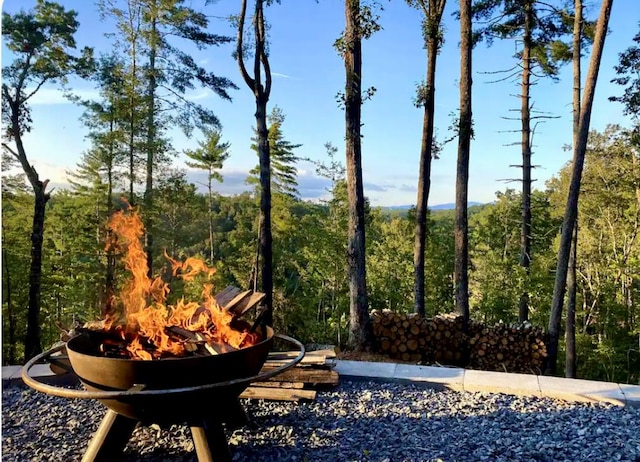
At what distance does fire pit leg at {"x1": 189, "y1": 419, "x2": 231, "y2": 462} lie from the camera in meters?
2.14

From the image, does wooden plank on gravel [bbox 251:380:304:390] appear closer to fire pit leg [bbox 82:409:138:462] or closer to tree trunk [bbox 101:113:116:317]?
fire pit leg [bbox 82:409:138:462]

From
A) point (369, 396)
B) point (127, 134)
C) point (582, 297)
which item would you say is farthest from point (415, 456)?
point (582, 297)

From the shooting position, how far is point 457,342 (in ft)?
20.0

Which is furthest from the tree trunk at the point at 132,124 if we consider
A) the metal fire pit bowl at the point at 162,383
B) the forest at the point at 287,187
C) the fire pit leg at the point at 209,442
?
the fire pit leg at the point at 209,442

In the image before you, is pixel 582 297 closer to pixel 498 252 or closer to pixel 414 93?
pixel 498 252

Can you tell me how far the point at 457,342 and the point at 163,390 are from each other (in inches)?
195

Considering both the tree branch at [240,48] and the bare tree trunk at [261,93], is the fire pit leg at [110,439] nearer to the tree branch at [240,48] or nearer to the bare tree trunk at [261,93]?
the bare tree trunk at [261,93]

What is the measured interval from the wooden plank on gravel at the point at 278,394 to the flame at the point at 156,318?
75cm

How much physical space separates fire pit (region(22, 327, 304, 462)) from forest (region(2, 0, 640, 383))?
34.7 inches

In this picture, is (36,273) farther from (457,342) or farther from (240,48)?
(457,342)

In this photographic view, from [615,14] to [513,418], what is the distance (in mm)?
6571

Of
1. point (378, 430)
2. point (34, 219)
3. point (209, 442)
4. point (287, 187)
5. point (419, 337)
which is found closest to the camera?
point (209, 442)

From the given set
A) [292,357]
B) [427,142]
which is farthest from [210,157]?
[292,357]

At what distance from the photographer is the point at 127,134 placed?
9141mm
